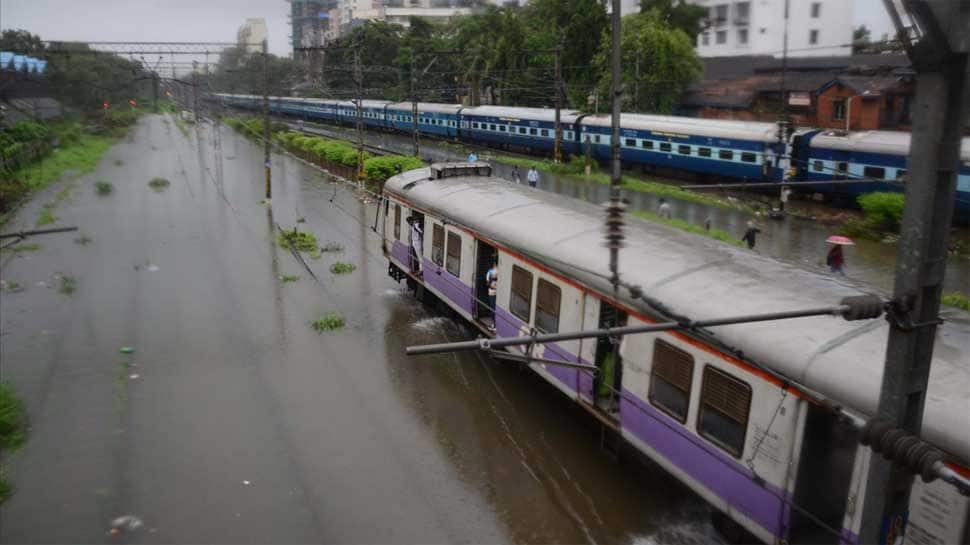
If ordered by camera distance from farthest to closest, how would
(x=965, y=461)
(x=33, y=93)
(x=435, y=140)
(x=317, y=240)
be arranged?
(x=33, y=93), (x=435, y=140), (x=317, y=240), (x=965, y=461)

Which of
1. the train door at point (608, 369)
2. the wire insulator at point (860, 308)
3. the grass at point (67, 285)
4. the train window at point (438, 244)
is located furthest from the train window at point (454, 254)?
the grass at point (67, 285)

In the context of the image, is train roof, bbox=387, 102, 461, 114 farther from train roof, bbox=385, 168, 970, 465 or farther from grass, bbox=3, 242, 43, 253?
train roof, bbox=385, 168, 970, 465

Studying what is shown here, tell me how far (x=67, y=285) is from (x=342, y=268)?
7.29 m

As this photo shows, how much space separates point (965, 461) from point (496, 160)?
36831mm

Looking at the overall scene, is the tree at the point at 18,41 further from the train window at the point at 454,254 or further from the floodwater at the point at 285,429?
the train window at the point at 454,254

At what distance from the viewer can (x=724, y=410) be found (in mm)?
7312

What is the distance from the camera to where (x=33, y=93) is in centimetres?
6178

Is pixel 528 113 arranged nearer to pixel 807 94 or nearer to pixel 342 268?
pixel 807 94

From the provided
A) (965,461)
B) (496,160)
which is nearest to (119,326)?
(965,461)

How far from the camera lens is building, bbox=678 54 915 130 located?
33.6 metres

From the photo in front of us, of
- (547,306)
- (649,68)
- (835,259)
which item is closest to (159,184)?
(649,68)

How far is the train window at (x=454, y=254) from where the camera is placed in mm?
13477

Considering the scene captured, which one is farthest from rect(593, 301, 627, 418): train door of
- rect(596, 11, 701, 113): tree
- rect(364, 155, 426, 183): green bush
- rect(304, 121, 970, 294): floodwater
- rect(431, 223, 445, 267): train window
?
rect(364, 155, 426, 183): green bush

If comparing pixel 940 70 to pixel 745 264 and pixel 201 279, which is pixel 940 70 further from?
pixel 201 279
